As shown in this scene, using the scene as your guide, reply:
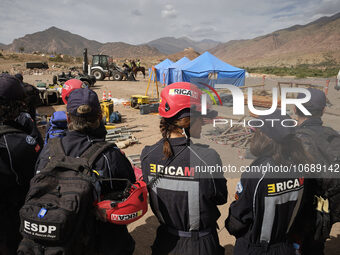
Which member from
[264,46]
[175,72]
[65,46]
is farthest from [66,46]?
[175,72]

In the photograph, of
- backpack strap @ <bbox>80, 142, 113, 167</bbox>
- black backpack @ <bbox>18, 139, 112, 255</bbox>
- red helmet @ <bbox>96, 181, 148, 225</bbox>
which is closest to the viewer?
black backpack @ <bbox>18, 139, 112, 255</bbox>

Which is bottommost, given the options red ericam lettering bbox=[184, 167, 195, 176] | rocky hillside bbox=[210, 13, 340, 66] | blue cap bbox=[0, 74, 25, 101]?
red ericam lettering bbox=[184, 167, 195, 176]

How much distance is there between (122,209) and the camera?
1.58 meters

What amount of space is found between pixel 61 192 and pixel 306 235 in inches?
86.0

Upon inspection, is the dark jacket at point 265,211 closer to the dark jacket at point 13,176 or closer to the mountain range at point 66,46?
the dark jacket at point 13,176

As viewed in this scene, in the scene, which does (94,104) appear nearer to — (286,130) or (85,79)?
(286,130)

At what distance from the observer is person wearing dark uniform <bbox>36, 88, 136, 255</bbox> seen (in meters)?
1.76

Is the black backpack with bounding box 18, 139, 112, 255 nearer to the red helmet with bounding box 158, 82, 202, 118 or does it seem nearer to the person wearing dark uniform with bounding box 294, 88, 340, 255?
the red helmet with bounding box 158, 82, 202, 118

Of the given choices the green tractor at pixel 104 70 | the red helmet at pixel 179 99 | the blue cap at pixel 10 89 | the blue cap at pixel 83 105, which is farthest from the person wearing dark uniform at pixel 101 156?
the green tractor at pixel 104 70

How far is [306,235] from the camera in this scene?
2.25 metres

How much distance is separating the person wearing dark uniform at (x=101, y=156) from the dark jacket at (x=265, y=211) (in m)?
0.89

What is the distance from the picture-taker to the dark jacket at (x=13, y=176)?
197 centimetres

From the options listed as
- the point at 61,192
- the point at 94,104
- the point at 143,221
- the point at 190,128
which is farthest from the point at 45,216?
the point at 143,221

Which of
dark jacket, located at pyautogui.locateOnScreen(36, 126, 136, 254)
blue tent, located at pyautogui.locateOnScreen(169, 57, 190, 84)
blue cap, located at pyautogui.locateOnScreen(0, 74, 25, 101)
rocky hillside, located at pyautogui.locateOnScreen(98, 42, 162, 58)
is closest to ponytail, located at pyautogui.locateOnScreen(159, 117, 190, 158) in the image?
dark jacket, located at pyautogui.locateOnScreen(36, 126, 136, 254)
